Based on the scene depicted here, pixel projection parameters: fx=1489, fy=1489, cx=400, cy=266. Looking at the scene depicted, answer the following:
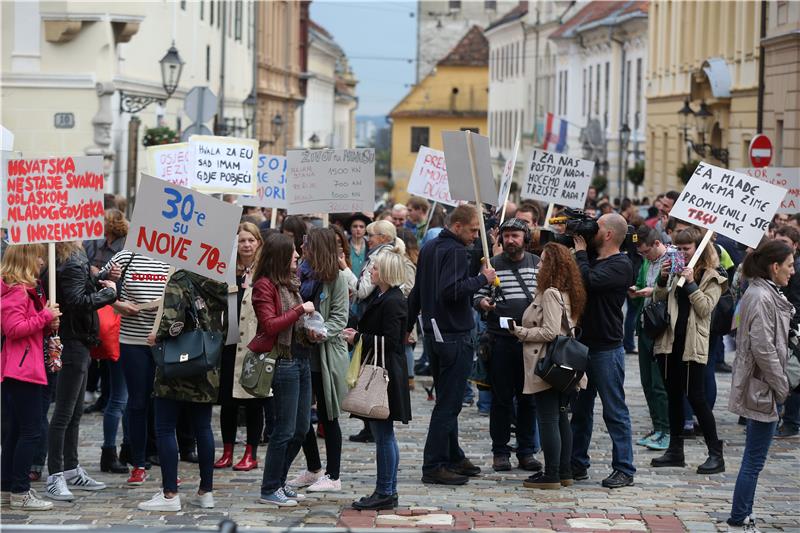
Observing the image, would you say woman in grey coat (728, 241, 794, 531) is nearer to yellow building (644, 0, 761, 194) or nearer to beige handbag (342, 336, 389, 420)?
beige handbag (342, 336, 389, 420)

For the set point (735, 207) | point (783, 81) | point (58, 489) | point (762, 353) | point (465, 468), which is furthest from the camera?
point (783, 81)

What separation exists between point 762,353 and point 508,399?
8.08 ft

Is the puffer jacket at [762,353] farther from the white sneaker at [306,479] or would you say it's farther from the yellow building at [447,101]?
the yellow building at [447,101]

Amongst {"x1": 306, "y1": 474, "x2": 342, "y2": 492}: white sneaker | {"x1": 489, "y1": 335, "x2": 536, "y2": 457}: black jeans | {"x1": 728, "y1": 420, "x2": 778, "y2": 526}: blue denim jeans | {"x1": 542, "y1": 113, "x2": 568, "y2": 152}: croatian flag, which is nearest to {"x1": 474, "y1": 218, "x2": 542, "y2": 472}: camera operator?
{"x1": 489, "y1": 335, "x2": 536, "y2": 457}: black jeans

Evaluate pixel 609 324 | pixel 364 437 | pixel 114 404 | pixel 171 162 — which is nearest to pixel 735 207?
pixel 609 324

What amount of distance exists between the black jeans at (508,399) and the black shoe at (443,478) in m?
0.57

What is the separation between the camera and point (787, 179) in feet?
57.2

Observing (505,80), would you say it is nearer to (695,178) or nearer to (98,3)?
(98,3)

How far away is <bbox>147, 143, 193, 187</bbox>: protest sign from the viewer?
15055 millimetres

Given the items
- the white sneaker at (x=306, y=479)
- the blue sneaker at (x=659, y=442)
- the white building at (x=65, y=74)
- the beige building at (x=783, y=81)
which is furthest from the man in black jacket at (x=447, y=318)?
the beige building at (x=783, y=81)

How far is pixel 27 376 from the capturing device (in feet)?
30.4

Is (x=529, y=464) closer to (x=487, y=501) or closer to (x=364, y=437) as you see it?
(x=487, y=501)

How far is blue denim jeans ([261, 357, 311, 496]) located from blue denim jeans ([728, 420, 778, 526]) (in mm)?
2794

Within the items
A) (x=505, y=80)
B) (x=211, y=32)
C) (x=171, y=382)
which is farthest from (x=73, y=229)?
(x=505, y=80)
